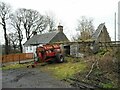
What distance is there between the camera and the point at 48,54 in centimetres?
2584

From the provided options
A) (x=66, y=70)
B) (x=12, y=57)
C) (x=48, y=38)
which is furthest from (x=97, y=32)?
(x=66, y=70)

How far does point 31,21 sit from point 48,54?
33005mm

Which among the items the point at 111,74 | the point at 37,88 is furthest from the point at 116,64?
the point at 37,88

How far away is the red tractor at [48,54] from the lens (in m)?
25.7

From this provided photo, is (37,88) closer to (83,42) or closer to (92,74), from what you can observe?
(92,74)

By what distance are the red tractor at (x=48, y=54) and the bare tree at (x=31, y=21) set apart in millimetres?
31373

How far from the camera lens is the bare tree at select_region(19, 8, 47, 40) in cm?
5697

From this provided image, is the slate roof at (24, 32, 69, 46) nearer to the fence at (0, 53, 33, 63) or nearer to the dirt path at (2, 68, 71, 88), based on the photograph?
the fence at (0, 53, 33, 63)

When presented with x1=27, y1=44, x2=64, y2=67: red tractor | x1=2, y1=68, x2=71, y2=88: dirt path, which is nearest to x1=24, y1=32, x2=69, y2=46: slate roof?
x1=27, y1=44, x2=64, y2=67: red tractor

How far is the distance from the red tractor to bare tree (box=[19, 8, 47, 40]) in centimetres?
3137

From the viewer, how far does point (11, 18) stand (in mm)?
55688

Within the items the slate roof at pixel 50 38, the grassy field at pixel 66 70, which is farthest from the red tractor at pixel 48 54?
the slate roof at pixel 50 38

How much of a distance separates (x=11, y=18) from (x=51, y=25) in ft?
41.7

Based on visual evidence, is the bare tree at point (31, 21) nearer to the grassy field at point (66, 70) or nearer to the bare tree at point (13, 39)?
the bare tree at point (13, 39)
